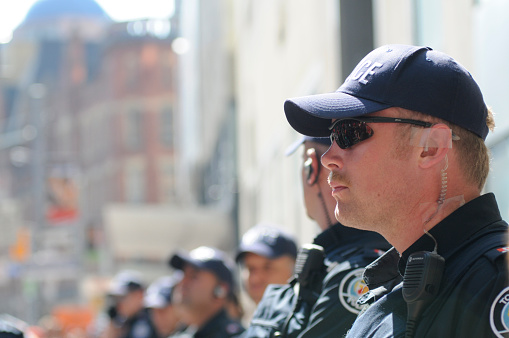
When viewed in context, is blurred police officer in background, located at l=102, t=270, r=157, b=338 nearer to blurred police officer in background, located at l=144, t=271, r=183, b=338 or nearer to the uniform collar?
blurred police officer in background, located at l=144, t=271, r=183, b=338

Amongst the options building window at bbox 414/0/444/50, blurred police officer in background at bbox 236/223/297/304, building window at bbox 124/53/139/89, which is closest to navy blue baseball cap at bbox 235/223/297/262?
blurred police officer in background at bbox 236/223/297/304

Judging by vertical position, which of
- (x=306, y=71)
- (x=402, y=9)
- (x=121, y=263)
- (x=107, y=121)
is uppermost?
(x=402, y=9)

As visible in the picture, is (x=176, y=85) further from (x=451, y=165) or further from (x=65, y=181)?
(x=451, y=165)

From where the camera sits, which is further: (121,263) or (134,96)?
(134,96)

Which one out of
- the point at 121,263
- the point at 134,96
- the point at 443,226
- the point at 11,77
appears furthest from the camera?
the point at 11,77

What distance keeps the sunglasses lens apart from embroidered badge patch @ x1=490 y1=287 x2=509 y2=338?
25.1 inches

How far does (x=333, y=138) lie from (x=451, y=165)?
360 mm

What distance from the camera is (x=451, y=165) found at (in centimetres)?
240

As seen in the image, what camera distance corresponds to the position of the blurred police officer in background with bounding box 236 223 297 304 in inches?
224

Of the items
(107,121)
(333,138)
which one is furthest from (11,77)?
(333,138)

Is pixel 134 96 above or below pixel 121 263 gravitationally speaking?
above

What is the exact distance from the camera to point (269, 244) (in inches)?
226

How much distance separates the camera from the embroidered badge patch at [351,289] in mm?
3211

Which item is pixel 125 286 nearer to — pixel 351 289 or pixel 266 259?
pixel 266 259
